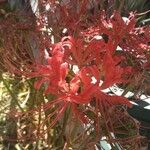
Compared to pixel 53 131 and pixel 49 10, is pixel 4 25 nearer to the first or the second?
pixel 49 10

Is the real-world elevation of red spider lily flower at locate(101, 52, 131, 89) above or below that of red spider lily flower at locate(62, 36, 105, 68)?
below

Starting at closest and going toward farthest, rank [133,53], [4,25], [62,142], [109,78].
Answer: [109,78]
[133,53]
[4,25]
[62,142]

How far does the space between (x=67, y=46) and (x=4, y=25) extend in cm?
30

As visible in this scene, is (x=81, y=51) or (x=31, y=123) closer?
(x=81, y=51)

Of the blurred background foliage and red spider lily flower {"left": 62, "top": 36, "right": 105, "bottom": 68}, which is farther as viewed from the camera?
the blurred background foliage

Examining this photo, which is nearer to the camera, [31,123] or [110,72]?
[110,72]

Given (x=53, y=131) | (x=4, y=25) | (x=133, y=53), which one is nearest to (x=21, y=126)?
(x=53, y=131)

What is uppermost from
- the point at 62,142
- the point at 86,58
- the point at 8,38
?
the point at 8,38

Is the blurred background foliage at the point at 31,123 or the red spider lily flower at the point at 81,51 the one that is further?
the blurred background foliage at the point at 31,123

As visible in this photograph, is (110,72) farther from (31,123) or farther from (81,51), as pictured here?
(31,123)

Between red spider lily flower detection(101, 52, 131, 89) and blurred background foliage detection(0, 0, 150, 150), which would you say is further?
blurred background foliage detection(0, 0, 150, 150)

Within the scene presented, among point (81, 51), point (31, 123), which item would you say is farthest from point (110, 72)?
point (31, 123)

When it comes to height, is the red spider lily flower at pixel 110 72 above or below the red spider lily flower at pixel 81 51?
below

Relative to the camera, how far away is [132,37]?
947mm
